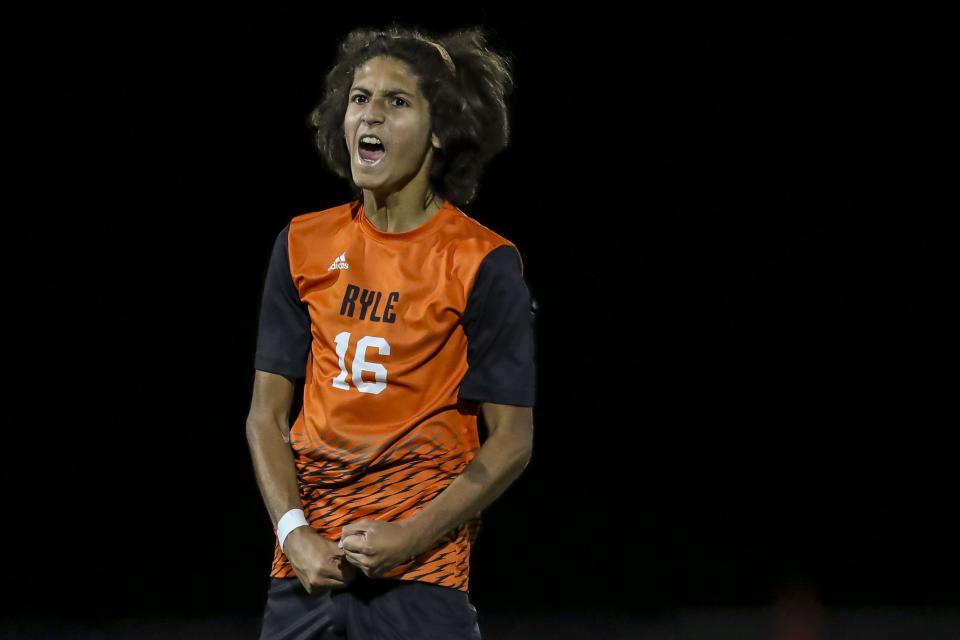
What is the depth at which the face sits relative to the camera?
180 centimetres

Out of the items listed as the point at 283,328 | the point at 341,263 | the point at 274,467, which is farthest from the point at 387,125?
the point at 274,467

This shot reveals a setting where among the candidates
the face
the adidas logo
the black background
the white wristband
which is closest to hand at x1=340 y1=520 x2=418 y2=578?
the white wristband

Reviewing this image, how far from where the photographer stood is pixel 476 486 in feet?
5.59

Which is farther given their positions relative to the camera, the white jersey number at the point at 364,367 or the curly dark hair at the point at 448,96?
the curly dark hair at the point at 448,96

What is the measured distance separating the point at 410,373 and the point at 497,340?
0.13 m

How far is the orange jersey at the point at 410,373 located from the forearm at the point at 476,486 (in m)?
0.05

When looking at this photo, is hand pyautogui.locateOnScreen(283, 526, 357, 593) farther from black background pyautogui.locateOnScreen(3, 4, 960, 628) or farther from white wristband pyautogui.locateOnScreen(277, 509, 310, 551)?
black background pyautogui.locateOnScreen(3, 4, 960, 628)

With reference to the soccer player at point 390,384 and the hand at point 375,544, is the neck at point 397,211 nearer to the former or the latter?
the soccer player at point 390,384

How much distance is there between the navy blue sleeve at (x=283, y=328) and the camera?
184 cm

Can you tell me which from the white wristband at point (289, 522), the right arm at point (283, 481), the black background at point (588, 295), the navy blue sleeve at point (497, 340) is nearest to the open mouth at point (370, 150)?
the navy blue sleeve at point (497, 340)

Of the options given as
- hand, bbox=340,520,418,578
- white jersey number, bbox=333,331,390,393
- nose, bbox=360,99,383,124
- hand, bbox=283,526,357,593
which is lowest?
hand, bbox=283,526,357,593

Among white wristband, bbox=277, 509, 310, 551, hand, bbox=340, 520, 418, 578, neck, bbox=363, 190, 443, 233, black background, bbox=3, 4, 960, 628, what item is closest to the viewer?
hand, bbox=340, 520, 418, 578

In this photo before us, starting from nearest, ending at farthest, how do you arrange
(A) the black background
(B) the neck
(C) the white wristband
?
1. (C) the white wristband
2. (B) the neck
3. (A) the black background

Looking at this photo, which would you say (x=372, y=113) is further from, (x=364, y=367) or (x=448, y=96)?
(x=364, y=367)
